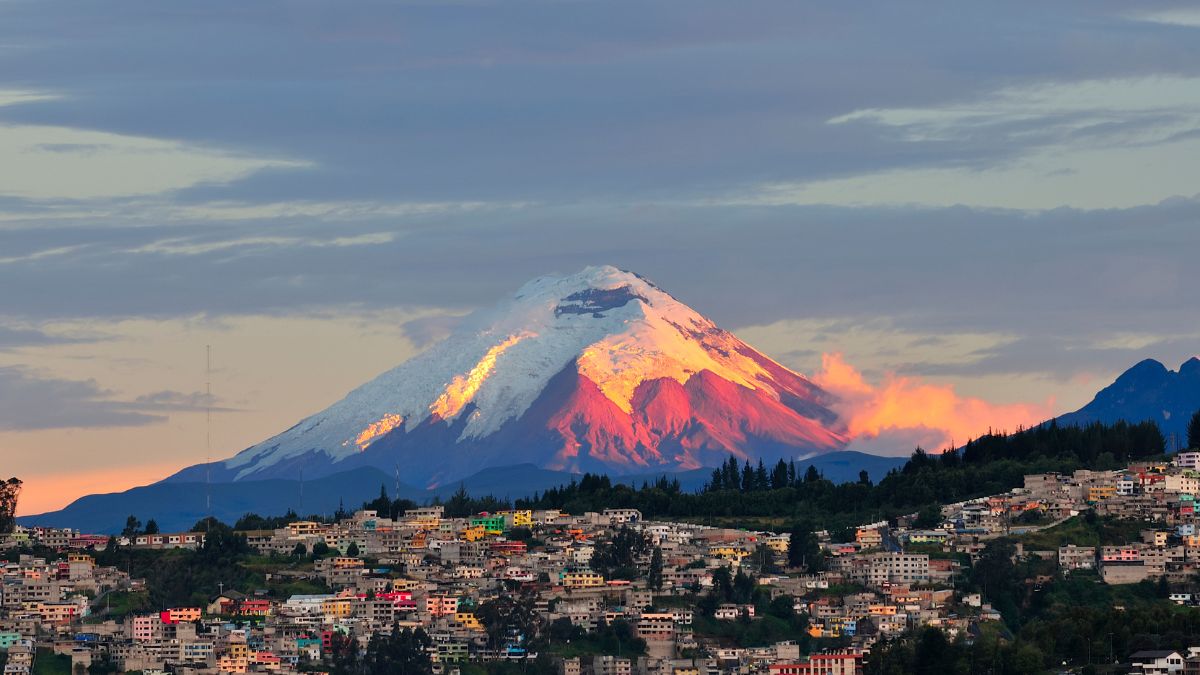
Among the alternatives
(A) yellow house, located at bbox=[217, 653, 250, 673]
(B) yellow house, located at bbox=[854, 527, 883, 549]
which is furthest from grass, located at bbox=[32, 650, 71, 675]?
(B) yellow house, located at bbox=[854, 527, 883, 549]

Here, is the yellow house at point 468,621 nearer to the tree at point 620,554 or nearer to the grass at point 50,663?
the tree at point 620,554

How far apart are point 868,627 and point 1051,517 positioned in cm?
3000

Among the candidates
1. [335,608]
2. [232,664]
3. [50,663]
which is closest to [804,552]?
[335,608]

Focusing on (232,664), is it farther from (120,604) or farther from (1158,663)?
(1158,663)

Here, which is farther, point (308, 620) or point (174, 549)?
point (174, 549)

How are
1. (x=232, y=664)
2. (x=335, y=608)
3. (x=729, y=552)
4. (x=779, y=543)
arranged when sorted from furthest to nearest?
(x=779, y=543)
(x=729, y=552)
(x=335, y=608)
(x=232, y=664)

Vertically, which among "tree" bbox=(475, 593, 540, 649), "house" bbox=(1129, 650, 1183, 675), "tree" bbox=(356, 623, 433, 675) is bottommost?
"house" bbox=(1129, 650, 1183, 675)

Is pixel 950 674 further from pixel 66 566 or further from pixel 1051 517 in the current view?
pixel 66 566

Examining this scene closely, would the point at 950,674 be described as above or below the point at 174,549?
below

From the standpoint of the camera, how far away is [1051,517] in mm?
195500

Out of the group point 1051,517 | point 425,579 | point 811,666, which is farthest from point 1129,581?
point 425,579

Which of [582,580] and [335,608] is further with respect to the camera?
[582,580]

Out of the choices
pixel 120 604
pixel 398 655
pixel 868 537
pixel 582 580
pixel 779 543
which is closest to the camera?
pixel 398 655

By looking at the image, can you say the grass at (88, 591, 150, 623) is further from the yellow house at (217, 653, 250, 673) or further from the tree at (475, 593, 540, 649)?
the tree at (475, 593, 540, 649)
